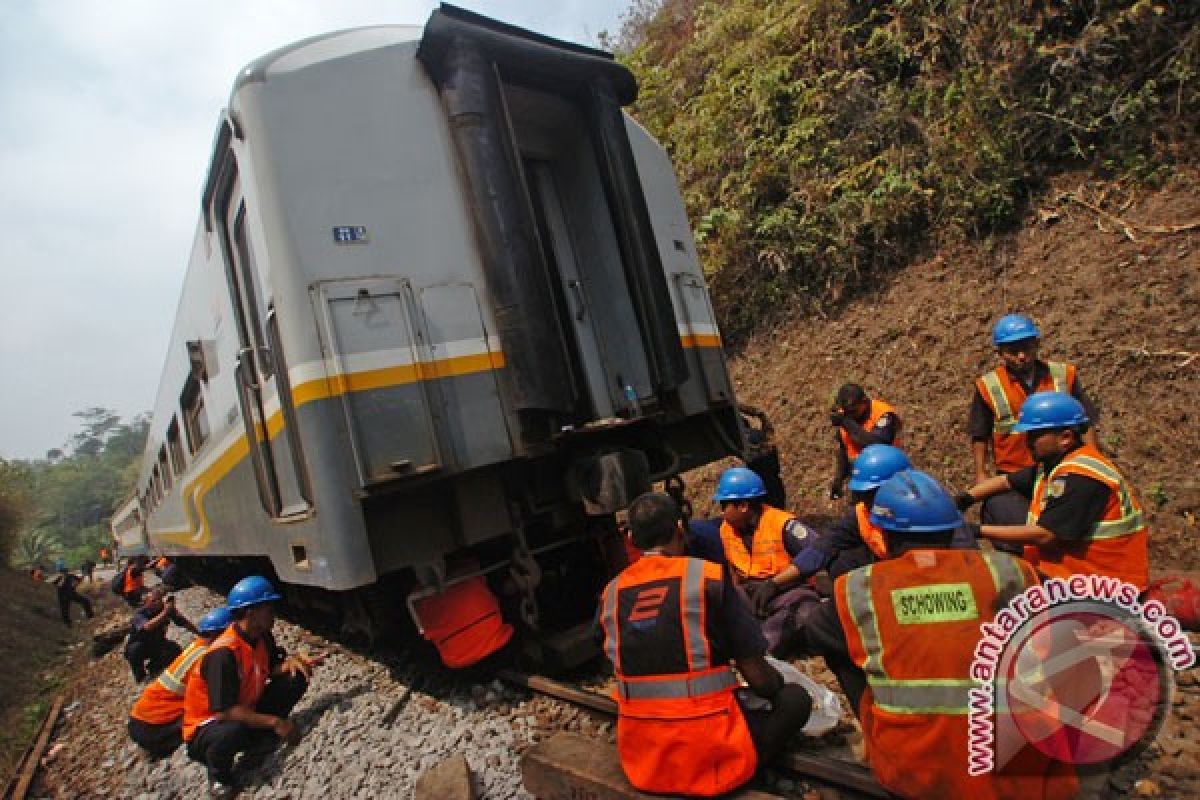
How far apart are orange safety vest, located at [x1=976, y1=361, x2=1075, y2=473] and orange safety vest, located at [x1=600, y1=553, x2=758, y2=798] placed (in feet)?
8.71

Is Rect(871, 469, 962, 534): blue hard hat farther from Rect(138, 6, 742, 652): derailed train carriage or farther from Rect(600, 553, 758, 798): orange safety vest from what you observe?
Rect(138, 6, 742, 652): derailed train carriage

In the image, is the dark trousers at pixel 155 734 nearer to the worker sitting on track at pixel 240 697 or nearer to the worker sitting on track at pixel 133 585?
the worker sitting on track at pixel 240 697

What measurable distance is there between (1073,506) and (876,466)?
2.66 feet

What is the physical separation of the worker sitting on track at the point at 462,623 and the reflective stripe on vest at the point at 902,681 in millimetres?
2128

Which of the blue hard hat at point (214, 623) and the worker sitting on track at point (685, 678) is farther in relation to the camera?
the blue hard hat at point (214, 623)

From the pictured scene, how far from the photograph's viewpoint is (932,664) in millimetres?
1915

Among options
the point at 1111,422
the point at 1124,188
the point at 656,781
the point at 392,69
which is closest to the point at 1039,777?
the point at 656,781

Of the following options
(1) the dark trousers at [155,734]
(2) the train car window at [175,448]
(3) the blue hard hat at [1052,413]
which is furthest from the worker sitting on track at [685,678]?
(2) the train car window at [175,448]

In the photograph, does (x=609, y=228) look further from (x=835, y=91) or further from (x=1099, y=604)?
(x=835, y=91)

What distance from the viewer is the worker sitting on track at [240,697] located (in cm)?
373

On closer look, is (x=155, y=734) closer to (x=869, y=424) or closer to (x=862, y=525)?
(x=862, y=525)

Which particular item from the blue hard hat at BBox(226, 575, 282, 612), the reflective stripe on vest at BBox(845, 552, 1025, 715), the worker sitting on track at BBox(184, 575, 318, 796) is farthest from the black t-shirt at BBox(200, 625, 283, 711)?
the reflective stripe on vest at BBox(845, 552, 1025, 715)

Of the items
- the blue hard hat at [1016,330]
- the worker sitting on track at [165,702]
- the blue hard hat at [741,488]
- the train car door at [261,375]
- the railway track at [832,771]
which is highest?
the train car door at [261,375]

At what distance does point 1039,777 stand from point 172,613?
8364 millimetres
